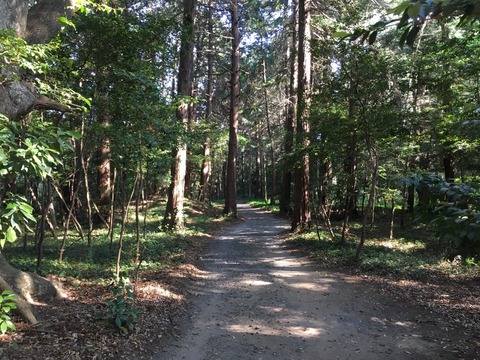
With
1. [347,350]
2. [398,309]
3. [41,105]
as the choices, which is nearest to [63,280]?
[41,105]

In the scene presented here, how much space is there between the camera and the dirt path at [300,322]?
14.6 ft

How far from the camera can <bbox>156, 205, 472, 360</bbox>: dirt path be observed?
446cm

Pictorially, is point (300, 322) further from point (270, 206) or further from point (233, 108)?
point (270, 206)

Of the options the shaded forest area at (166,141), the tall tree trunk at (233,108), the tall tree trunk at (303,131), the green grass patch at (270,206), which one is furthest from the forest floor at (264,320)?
the green grass patch at (270,206)

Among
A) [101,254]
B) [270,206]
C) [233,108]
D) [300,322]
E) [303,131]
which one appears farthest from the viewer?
[270,206]

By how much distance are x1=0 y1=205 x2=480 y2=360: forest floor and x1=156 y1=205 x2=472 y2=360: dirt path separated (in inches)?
0.6

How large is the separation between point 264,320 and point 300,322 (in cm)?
58

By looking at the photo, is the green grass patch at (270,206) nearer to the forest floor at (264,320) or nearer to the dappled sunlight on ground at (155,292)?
the forest floor at (264,320)

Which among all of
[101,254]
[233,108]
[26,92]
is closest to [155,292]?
[101,254]

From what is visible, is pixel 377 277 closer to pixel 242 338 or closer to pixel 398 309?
pixel 398 309

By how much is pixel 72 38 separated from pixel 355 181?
845 centimetres

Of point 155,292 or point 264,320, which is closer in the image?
point 264,320

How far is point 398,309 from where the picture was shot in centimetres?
586

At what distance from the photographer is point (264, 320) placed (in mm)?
5473
